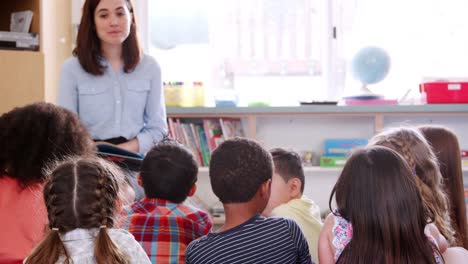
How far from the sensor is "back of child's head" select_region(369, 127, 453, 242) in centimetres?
202

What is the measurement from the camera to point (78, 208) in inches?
58.2

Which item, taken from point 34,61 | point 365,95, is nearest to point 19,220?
point 34,61

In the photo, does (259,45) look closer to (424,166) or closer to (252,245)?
(424,166)

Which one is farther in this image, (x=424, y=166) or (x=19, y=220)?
(x=424, y=166)

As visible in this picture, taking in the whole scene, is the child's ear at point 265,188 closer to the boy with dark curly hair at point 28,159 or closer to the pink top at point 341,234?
the pink top at point 341,234

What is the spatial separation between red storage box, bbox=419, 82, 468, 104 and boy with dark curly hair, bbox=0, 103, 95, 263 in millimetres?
2431

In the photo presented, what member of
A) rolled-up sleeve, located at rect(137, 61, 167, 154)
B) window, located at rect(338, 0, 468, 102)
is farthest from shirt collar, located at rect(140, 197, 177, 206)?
window, located at rect(338, 0, 468, 102)

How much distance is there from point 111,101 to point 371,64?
6.45ft

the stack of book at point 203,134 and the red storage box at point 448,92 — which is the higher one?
the red storage box at point 448,92

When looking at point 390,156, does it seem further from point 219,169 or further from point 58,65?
point 58,65

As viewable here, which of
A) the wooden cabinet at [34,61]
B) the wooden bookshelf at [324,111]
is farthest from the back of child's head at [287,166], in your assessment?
the wooden cabinet at [34,61]

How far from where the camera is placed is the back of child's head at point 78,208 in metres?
1.44

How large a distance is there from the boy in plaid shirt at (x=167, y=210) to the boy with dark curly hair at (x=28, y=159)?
0.21 metres

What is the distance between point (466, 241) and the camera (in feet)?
7.64
